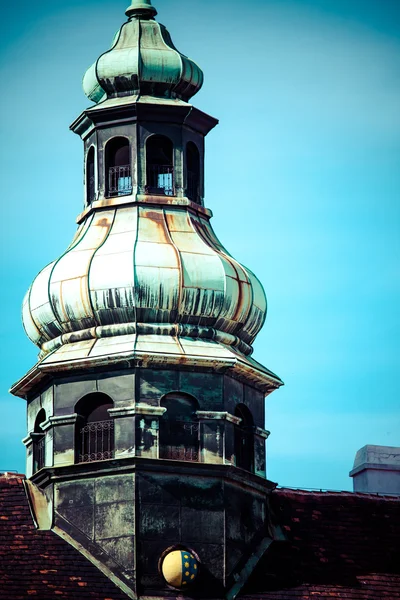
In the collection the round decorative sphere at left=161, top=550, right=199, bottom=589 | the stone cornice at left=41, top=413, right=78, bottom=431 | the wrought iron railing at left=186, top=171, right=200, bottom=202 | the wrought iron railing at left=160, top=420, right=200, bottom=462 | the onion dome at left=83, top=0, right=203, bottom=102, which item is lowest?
the round decorative sphere at left=161, top=550, right=199, bottom=589

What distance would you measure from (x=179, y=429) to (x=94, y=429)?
1.72m

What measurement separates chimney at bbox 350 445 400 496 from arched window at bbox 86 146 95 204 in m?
8.63

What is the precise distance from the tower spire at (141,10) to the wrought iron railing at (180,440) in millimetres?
9617

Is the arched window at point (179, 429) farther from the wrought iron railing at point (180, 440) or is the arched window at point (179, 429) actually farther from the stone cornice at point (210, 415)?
the stone cornice at point (210, 415)

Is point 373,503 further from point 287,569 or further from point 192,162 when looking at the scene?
point 192,162

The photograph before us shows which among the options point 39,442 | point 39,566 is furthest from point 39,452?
point 39,566

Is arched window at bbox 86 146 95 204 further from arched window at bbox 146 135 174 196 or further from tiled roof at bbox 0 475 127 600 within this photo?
tiled roof at bbox 0 475 127 600

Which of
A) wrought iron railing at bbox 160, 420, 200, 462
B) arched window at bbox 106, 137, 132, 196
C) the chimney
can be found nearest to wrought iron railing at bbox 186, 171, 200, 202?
arched window at bbox 106, 137, 132, 196

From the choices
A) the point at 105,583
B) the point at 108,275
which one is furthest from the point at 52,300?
the point at 105,583

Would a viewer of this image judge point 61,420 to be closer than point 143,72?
Yes

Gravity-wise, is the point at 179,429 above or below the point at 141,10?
below

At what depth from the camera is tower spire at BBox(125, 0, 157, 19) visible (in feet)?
212

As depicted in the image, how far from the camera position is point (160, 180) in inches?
2490

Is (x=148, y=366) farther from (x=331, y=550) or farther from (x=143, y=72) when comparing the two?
(x=143, y=72)
